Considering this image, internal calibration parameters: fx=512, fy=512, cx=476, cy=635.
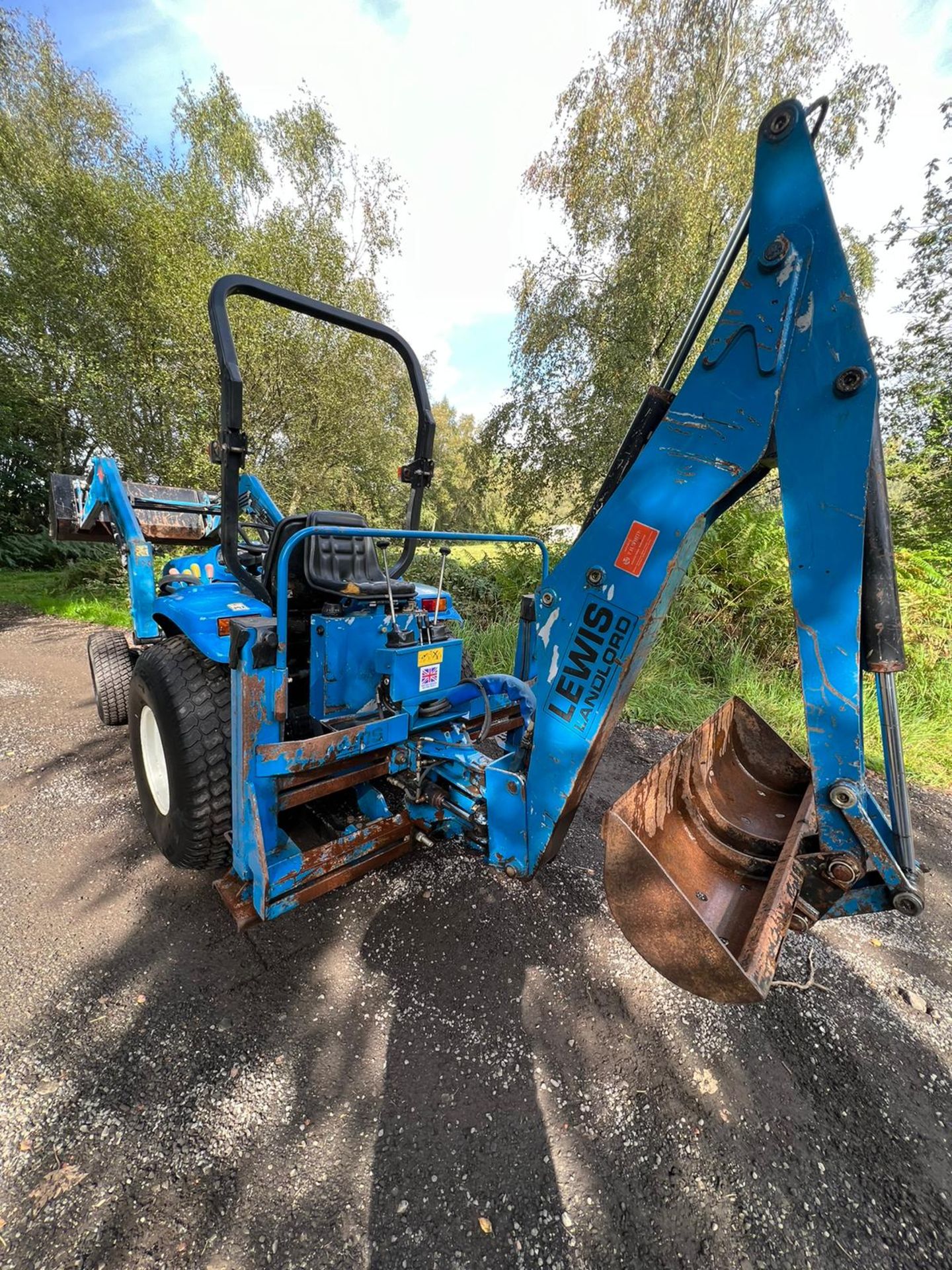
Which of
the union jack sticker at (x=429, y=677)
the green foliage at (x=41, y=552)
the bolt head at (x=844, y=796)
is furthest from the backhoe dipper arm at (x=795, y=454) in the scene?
the green foliage at (x=41, y=552)

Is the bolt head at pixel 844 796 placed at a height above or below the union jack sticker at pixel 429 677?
above

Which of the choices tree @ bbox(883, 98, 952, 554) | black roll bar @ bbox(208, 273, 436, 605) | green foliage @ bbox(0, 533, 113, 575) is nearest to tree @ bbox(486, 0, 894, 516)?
tree @ bbox(883, 98, 952, 554)

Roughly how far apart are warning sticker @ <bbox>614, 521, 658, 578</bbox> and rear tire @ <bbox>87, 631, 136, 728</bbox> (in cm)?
396

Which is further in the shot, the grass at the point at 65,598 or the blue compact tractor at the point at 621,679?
the grass at the point at 65,598

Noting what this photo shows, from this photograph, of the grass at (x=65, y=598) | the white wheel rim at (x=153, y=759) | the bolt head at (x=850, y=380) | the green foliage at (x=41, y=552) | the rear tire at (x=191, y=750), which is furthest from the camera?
the green foliage at (x=41, y=552)

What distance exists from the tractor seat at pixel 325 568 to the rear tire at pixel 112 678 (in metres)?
2.27

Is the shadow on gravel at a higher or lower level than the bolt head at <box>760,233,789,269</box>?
lower

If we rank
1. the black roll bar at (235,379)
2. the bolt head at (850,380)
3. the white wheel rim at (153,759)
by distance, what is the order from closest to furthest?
the bolt head at (850,380) < the black roll bar at (235,379) < the white wheel rim at (153,759)

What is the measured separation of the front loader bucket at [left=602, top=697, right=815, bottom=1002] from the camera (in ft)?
4.28

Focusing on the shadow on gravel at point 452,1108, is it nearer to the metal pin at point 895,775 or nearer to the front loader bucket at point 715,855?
the front loader bucket at point 715,855

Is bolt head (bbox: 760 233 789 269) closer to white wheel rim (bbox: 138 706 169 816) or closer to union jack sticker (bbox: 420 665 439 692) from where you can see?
union jack sticker (bbox: 420 665 439 692)

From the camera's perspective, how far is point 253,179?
1123 cm

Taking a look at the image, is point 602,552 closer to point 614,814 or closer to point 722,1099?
point 614,814

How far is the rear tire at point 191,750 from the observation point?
231 centimetres
